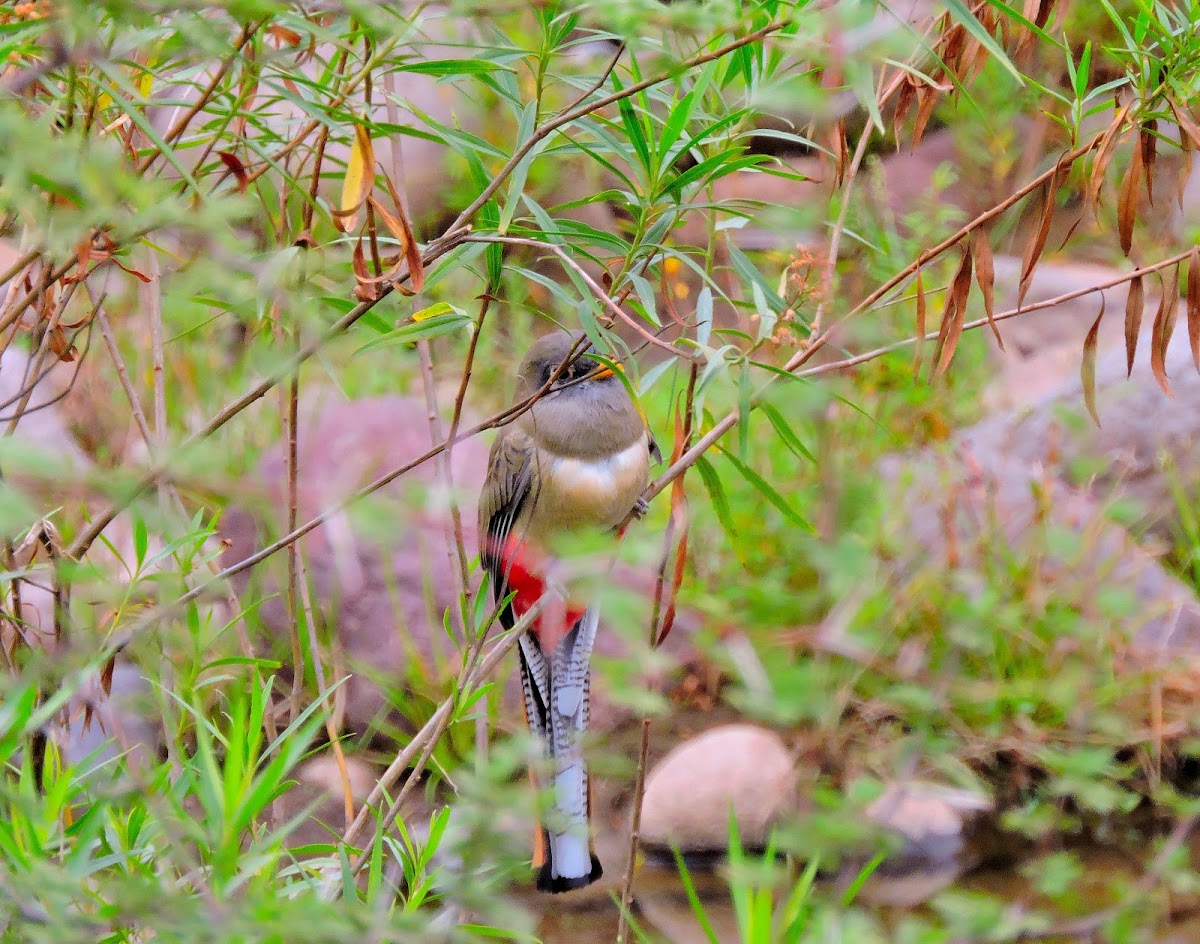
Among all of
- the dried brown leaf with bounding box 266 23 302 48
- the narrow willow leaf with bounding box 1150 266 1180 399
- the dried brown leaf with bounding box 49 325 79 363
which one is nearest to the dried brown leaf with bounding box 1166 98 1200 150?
the narrow willow leaf with bounding box 1150 266 1180 399

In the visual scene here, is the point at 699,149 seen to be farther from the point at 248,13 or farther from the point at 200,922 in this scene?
the point at 200,922

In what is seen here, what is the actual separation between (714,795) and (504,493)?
1.03m

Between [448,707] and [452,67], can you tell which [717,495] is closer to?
[448,707]

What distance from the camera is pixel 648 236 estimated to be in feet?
4.95

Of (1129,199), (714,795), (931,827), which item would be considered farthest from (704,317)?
(931,827)

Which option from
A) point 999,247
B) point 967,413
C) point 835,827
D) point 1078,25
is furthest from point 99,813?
point 1078,25

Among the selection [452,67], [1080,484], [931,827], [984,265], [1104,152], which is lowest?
[931,827]

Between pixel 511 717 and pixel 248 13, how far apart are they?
2.65 meters

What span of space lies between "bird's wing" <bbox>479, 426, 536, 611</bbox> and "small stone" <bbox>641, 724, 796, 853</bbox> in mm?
902

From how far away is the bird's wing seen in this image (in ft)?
8.16

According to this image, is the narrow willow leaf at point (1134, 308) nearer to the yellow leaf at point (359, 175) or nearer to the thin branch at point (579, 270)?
the thin branch at point (579, 270)

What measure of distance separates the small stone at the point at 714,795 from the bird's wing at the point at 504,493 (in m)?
0.90

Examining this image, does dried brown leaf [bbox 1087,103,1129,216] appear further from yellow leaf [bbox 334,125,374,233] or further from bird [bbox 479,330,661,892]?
bird [bbox 479,330,661,892]

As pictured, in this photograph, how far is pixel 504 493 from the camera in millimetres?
2535
